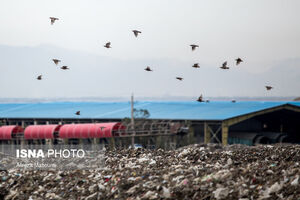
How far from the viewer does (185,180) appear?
31.1 feet

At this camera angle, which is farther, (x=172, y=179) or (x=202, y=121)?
(x=202, y=121)

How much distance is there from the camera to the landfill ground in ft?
28.7

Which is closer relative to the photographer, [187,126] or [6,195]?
[6,195]

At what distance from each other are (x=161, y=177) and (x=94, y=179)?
195 cm

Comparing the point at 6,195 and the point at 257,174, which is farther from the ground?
the point at 257,174

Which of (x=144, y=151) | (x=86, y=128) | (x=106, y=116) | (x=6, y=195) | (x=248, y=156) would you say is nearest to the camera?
(x=6, y=195)

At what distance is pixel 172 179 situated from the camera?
9812 mm

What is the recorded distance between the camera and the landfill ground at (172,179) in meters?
8.76

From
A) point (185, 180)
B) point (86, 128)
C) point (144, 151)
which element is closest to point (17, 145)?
point (86, 128)

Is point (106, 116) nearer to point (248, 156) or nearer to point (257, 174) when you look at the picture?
point (248, 156)

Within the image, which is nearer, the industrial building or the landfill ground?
the landfill ground

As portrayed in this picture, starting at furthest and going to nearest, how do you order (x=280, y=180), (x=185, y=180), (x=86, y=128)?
(x=86, y=128)
(x=185, y=180)
(x=280, y=180)

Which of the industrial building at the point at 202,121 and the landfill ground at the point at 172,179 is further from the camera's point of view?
the industrial building at the point at 202,121

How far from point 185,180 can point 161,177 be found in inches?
30.3
